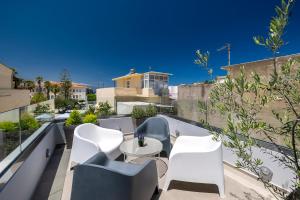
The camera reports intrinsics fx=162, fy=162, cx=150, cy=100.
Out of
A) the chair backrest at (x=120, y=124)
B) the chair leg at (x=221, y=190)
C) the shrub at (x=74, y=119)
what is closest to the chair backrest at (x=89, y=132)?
the shrub at (x=74, y=119)

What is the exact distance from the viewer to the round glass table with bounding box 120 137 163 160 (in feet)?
11.7

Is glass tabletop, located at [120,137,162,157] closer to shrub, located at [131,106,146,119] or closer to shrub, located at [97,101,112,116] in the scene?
shrub, located at [131,106,146,119]

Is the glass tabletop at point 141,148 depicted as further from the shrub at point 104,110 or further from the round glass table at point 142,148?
the shrub at point 104,110

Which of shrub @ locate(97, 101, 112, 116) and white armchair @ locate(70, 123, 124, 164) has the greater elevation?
shrub @ locate(97, 101, 112, 116)

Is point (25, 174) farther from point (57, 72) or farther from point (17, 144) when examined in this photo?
point (57, 72)

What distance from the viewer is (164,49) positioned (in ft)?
70.1

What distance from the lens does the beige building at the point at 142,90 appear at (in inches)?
701

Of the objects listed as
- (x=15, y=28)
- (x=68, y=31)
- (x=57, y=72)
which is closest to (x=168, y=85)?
(x=68, y=31)

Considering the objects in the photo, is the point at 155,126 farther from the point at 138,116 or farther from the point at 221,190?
the point at 221,190

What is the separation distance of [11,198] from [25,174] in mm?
576

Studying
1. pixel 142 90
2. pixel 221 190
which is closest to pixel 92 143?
pixel 221 190

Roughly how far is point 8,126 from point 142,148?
2.60 m

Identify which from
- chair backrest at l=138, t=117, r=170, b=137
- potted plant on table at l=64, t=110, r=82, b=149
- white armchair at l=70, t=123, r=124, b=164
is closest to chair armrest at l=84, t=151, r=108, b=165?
white armchair at l=70, t=123, r=124, b=164

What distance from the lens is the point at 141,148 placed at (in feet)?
12.9
